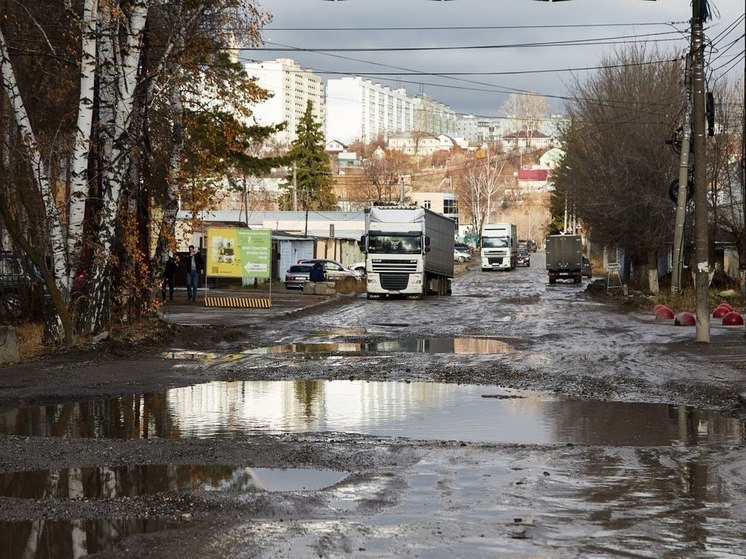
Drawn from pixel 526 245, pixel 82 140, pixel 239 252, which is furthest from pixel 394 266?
pixel 526 245

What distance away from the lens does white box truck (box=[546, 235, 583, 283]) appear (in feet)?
234

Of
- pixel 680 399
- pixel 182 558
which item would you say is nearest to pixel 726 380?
pixel 680 399

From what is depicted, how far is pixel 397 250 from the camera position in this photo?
4906 cm

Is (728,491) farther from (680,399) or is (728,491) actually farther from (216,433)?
(680,399)

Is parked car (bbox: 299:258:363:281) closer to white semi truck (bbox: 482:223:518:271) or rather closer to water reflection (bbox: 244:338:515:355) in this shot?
white semi truck (bbox: 482:223:518:271)

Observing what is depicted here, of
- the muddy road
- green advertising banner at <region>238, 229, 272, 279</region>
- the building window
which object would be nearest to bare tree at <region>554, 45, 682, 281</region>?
green advertising banner at <region>238, 229, 272, 279</region>

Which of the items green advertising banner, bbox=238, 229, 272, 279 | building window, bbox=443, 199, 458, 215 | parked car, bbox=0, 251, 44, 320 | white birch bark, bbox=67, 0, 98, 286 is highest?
building window, bbox=443, 199, 458, 215

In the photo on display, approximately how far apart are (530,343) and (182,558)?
19.0m

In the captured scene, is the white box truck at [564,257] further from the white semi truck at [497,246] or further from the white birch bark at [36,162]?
the white birch bark at [36,162]

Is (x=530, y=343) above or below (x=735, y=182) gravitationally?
below

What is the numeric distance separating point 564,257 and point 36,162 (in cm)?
5426

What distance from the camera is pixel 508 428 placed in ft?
41.9

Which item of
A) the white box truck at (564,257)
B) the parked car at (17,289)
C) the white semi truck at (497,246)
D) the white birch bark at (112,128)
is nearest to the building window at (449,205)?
the white semi truck at (497,246)

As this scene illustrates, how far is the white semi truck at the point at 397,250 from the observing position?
48.7 meters
